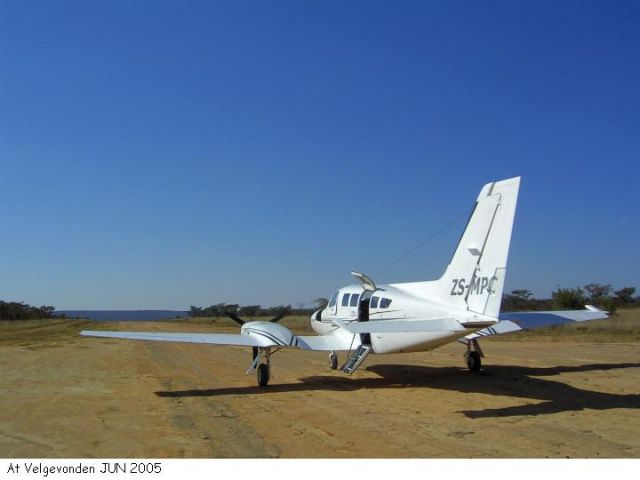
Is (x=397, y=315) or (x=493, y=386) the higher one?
(x=397, y=315)

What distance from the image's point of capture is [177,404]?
1214 centimetres

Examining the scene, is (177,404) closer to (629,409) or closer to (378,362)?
(629,409)

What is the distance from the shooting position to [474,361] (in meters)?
17.4

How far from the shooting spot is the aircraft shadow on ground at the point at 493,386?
1162 centimetres

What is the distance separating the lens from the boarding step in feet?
48.5

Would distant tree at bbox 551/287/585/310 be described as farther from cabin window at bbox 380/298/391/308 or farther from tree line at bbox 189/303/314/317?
cabin window at bbox 380/298/391/308

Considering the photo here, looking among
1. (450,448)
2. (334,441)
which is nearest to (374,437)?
(334,441)

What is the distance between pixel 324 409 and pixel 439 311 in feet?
12.9

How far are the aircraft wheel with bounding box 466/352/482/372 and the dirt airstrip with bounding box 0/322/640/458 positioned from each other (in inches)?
16.9

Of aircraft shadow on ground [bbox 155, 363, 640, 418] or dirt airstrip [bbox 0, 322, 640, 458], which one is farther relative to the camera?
aircraft shadow on ground [bbox 155, 363, 640, 418]

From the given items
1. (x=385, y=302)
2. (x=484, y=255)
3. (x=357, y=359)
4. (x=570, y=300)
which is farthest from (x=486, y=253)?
(x=570, y=300)

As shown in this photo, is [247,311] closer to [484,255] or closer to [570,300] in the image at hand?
[570,300]

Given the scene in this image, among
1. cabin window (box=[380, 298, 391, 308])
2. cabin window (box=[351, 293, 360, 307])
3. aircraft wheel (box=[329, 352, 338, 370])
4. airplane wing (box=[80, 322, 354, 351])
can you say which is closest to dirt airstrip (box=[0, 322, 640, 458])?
aircraft wheel (box=[329, 352, 338, 370])

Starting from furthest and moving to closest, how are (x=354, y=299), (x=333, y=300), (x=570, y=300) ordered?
(x=570, y=300), (x=333, y=300), (x=354, y=299)
